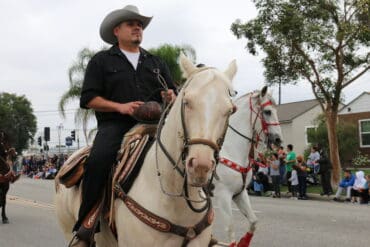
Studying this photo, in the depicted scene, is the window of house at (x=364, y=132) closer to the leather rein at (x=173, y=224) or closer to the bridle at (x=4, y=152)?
the bridle at (x=4, y=152)

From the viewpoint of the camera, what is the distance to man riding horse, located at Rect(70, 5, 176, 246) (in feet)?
14.0

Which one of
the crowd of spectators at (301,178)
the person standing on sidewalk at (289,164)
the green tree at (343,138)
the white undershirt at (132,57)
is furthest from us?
the green tree at (343,138)

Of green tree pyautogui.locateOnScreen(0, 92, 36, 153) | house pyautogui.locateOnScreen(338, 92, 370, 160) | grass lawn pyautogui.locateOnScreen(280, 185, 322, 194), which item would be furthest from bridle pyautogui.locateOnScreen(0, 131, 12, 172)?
green tree pyautogui.locateOnScreen(0, 92, 36, 153)

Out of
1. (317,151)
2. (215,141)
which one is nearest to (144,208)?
(215,141)

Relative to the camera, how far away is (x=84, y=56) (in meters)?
35.6

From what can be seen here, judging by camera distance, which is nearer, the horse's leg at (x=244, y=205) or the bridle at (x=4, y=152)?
the horse's leg at (x=244, y=205)

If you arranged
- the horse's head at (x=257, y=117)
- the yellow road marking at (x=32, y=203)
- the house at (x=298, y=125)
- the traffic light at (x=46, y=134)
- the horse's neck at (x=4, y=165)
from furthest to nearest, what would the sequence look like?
1. the traffic light at (x=46, y=134)
2. the house at (x=298, y=125)
3. the yellow road marking at (x=32, y=203)
4. the horse's neck at (x=4, y=165)
5. the horse's head at (x=257, y=117)

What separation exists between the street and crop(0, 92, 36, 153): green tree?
7273 centimetres

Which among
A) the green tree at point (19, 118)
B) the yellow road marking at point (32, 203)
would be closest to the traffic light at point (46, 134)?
the yellow road marking at point (32, 203)

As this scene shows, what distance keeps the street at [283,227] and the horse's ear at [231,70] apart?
5786mm

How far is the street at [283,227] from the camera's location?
9.32 metres

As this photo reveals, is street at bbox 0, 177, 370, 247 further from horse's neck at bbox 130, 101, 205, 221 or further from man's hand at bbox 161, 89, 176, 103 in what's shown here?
horse's neck at bbox 130, 101, 205, 221

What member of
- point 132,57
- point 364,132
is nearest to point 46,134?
point 364,132

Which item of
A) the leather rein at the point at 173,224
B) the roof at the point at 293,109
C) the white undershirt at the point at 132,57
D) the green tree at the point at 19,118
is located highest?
the green tree at the point at 19,118
